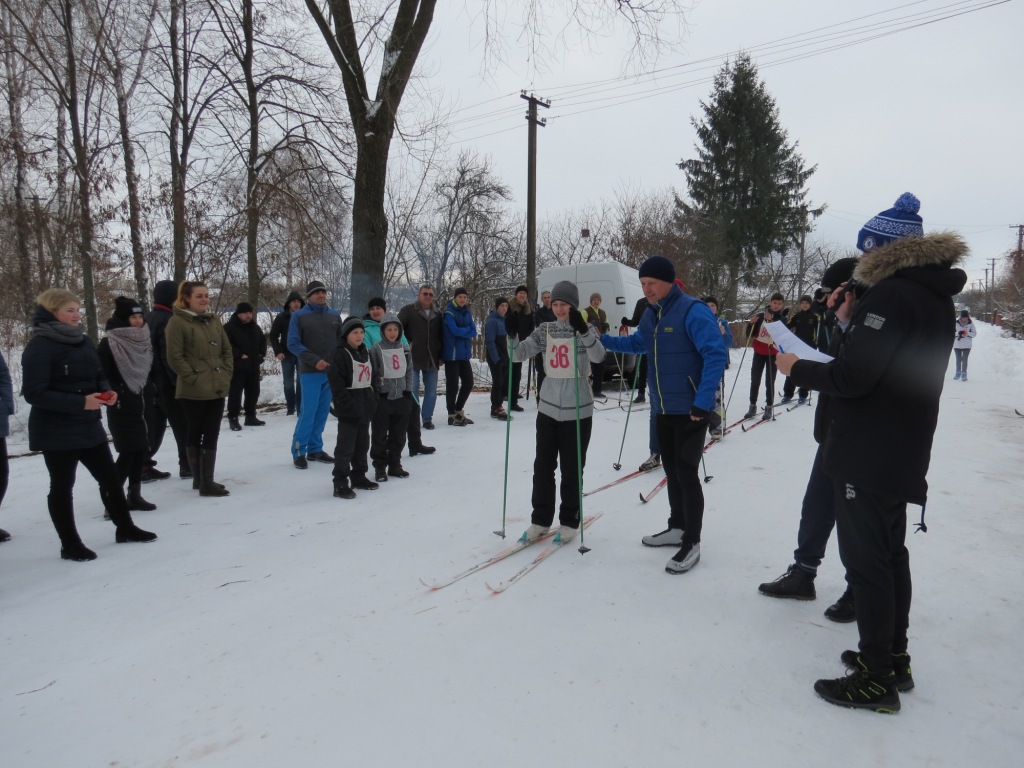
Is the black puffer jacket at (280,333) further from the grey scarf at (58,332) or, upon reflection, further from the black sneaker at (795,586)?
the black sneaker at (795,586)

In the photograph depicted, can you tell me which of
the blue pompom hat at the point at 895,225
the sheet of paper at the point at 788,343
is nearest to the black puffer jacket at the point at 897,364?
the blue pompom hat at the point at 895,225

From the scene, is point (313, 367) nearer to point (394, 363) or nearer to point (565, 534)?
point (394, 363)

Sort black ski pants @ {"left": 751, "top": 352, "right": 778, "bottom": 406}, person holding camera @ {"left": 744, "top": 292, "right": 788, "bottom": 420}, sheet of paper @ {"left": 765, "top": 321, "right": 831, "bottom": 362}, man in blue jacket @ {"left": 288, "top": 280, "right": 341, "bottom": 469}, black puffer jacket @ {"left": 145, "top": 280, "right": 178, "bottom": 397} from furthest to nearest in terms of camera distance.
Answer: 1. black ski pants @ {"left": 751, "top": 352, "right": 778, "bottom": 406}
2. person holding camera @ {"left": 744, "top": 292, "right": 788, "bottom": 420}
3. man in blue jacket @ {"left": 288, "top": 280, "right": 341, "bottom": 469}
4. black puffer jacket @ {"left": 145, "top": 280, "right": 178, "bottom": 397}
5. sheet of paper @ {"left": 765, "top": 321, "right": 831, "bottom": 362}

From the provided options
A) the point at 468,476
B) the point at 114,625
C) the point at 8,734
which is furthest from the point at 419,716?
the point at 468,476

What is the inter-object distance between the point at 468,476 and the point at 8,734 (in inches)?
168

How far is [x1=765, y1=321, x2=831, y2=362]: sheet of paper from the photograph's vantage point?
2.77 m

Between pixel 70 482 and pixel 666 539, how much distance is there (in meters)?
4.17

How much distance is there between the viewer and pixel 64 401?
4.13 meters

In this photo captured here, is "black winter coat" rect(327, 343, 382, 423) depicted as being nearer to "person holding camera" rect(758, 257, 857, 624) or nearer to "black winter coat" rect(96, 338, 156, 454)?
"black winter coat" rect(96, 338, 156, 454)

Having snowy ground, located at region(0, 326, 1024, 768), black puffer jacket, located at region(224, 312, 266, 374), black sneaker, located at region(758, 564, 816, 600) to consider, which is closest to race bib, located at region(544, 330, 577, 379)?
snowy ground, located at region(0, 326, 1024, 768)

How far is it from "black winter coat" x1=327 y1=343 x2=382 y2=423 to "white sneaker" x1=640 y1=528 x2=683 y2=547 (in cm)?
302

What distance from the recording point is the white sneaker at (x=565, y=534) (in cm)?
436

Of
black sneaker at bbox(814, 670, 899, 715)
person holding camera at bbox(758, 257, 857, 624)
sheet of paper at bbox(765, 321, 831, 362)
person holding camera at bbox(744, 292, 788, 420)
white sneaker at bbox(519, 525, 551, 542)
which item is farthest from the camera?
person holding camera at bbox(744, 292, 788, 420)

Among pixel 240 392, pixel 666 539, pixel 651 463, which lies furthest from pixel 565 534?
pixel 240 392
